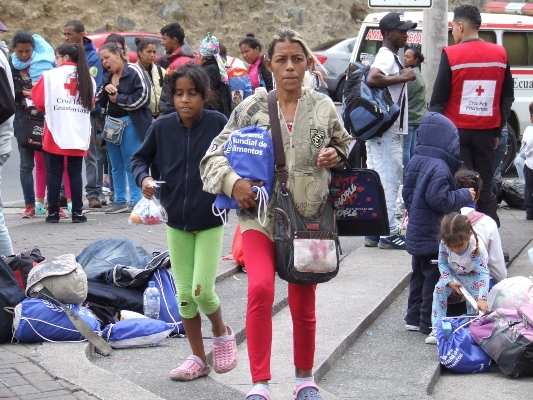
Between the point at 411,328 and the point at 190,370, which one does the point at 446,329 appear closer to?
the point at 411,328

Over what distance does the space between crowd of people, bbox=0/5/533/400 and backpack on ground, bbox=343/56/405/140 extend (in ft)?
0.36

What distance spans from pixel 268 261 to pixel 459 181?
8.61ft

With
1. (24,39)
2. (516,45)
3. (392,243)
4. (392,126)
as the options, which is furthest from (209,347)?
(516,45)

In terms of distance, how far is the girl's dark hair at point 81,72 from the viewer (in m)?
9.66

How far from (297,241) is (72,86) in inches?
233

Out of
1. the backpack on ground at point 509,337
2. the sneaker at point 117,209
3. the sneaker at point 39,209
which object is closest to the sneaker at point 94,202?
the sneaker at point 117,209

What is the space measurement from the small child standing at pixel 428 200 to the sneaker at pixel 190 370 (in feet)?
5.61

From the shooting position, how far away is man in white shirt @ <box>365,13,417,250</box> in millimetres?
8125

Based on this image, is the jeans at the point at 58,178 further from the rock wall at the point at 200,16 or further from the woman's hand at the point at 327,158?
the rock wall at the point at 200,16

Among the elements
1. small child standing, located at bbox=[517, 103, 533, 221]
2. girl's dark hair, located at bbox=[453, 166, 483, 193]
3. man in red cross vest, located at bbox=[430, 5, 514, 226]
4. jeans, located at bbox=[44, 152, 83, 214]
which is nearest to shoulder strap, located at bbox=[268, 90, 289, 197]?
girl's dark hair, located at bbox=[453, 166, 483, 193]

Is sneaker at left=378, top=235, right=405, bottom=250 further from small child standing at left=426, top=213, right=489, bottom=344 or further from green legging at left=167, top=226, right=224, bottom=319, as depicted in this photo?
green legging at left=167, top=226, right=224, bottom=319

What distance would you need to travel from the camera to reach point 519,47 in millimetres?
14484

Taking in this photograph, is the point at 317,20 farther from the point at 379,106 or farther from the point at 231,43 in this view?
the point at 379,106

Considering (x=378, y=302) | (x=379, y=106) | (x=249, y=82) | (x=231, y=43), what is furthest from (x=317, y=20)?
(x=378, y=302)
